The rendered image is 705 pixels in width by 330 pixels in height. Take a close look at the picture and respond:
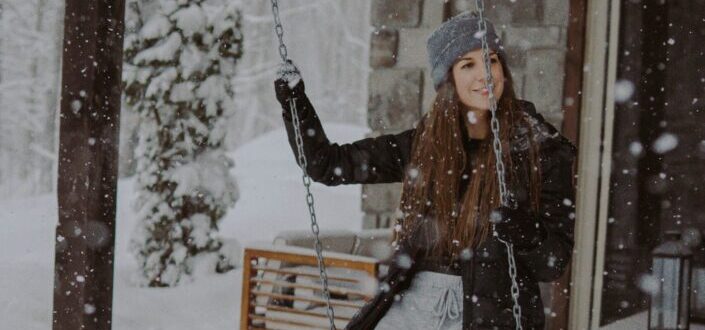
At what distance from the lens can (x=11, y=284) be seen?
293 inches

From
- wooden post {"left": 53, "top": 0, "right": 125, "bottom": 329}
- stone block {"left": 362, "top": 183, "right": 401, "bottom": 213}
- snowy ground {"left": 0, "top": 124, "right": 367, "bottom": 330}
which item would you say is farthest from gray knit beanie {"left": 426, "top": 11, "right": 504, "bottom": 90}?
snowy ground {"left": 0, "top": 124, "right": 367, "bottom": 330}

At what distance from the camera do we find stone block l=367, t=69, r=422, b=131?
17.5ft

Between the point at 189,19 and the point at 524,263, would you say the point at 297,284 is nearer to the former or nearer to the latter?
the point at 524,263

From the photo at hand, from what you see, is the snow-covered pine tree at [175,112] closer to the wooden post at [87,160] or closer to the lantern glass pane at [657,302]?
the wooden post at [87,160]

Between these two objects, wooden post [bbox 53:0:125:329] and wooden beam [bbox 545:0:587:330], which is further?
wooden beam [bbox 545:0:587:330]

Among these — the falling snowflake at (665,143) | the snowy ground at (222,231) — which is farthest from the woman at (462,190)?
the snowy ground at (222,231)

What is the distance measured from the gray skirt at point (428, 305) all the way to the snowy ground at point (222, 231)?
4.23m

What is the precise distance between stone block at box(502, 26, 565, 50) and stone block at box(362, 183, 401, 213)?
4.13 feet

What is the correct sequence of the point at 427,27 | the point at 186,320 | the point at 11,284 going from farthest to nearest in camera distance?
1. the point at 11,284
2. the point at 186,320
3. the point at 427,27

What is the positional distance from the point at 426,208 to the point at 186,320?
180 inches

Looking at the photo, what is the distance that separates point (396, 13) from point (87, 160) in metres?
2.88

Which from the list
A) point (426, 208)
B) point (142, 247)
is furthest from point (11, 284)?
point (426, 208)

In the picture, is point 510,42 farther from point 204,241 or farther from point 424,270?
point 204,241

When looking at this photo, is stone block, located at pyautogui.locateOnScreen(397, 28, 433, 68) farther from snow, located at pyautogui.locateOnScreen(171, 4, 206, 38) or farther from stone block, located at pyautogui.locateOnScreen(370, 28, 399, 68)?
snow, located at pyautogui.locateOnScreen(171, 4, 206, 38)
